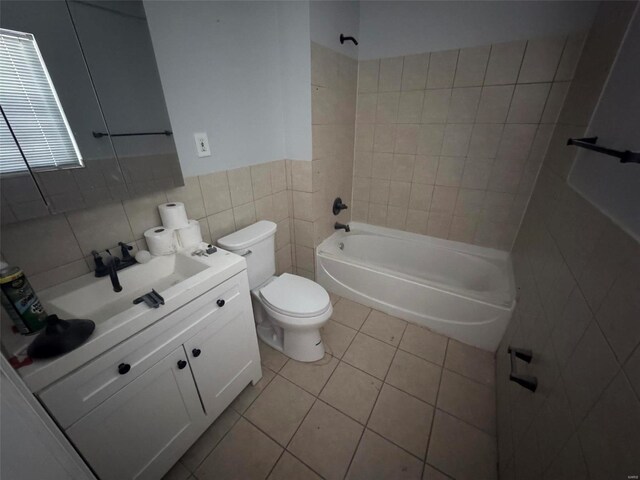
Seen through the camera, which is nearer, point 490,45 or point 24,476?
point 24,476

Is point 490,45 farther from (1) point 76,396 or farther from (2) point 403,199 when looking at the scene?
(1) point 76,396

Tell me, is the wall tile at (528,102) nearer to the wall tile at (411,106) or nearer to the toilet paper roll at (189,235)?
the wall tile at (411,106)

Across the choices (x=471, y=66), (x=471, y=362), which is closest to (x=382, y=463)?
(x=471, y=362)

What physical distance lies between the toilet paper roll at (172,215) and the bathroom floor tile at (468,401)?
5.15 feet

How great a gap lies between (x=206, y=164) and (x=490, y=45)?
1877 mm

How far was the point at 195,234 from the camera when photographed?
1.17 meters

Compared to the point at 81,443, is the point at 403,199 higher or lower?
higher

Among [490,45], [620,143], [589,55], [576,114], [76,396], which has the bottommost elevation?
[76,396]

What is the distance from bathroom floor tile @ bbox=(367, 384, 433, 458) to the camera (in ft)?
3.78

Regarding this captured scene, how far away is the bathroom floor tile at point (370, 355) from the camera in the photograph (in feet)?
4.90

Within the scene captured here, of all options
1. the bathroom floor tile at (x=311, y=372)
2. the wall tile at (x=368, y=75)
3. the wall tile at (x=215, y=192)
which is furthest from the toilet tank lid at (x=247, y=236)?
the wall tile at (x=368, y=75)

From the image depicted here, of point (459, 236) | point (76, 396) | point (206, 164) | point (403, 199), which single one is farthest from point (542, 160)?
point (76, 396)

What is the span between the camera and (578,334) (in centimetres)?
69

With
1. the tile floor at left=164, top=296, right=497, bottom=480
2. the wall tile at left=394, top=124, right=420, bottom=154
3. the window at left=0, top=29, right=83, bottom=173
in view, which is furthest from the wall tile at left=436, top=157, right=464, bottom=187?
the window at left=0, top=29, right=83, bottom=173
